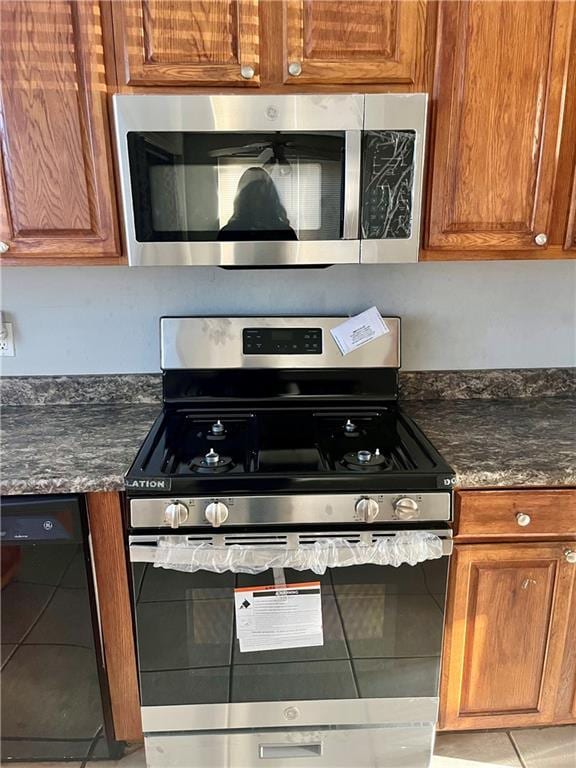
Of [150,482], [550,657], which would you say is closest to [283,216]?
[150,482]

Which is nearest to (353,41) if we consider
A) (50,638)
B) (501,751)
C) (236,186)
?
(236,186)

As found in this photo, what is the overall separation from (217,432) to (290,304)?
0.48 m

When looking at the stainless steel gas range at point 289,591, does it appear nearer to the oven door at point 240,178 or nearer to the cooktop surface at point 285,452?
the cooktop surface at point 285,452

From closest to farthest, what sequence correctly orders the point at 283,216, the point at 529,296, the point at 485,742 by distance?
1. the point at 283,216
2. the point at 485,742
3. the point at 529,296

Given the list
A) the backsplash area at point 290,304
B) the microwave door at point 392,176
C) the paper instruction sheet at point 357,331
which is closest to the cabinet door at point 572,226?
the backsplash area at point 290,304

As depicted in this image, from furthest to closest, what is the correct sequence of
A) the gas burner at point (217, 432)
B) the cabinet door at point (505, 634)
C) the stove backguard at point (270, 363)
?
the stove backguard at point (270, 363)
the gas burner at point (217, 432)
the cabinet door at point (505, 634)

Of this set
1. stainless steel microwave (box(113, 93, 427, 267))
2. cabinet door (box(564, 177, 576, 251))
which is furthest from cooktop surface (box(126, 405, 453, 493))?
cabinet door (box(564, 177, 576, 251))

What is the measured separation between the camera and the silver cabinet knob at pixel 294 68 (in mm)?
1293

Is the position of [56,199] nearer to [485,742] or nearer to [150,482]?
[150,482]

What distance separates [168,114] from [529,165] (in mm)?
871

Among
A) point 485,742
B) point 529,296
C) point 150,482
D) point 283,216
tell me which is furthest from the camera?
point 529,296

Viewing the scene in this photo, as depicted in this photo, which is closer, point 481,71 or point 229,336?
point 481,71

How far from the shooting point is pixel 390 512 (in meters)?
1.26

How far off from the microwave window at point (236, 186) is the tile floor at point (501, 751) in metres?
1.40
